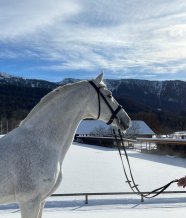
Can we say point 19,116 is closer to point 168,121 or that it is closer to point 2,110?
point 2,110

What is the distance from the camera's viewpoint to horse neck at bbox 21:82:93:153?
393 cm

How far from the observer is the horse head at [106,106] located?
13.3 ft

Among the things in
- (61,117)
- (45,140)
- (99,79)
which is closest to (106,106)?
(99,79)

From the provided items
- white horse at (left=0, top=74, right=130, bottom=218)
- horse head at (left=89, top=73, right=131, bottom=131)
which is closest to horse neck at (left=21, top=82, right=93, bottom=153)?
white horse at (left=0, top=74, right=130, bottom=218)

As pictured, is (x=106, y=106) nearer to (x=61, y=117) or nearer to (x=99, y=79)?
(x=99, y=79)

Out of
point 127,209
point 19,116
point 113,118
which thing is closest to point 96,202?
point 127,209

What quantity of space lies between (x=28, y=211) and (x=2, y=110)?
92.5 metres

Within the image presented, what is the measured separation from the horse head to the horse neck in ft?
0.39

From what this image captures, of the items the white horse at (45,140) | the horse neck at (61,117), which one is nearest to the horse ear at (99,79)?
the white horse at (45,140)

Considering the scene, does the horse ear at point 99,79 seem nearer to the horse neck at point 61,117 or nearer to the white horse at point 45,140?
the white horse at point 45,140

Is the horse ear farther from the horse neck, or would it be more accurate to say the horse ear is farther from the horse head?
the horse neck

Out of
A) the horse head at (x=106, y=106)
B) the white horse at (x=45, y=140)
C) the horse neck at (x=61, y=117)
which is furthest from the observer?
the horse head at (x=106, y=106)

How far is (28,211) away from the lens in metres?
3.62

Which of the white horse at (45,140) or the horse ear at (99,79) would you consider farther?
the horse ear at (99,79)
